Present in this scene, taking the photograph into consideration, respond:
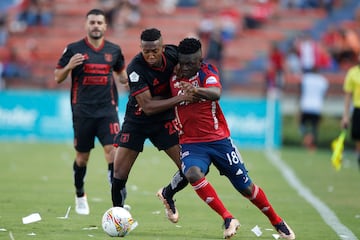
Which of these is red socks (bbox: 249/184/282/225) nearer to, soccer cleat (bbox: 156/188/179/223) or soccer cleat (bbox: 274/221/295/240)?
soccer cleat (bbox: 274/221/295/240)

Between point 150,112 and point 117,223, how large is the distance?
119 centimetres

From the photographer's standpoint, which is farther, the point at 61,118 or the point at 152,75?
the point at 61,118

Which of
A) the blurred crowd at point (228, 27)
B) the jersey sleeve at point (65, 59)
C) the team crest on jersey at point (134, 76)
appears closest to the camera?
the team crest on jersey at point (134, 76)

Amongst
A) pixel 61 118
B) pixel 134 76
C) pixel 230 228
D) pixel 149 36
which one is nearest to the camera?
pixel 230 228

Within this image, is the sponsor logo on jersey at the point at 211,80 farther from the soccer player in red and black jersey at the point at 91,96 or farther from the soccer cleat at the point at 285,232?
the soccer player in red and black jersey at the point at 91,96

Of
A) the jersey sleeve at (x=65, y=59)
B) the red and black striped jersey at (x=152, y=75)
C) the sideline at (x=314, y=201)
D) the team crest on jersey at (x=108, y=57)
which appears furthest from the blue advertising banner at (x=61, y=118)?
the red and black striped jersey at (x=152, y=75)

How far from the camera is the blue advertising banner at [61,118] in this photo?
23656 millimetres

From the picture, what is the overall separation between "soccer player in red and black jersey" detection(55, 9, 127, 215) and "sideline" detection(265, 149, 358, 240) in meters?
2.90

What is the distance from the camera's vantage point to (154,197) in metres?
13.0

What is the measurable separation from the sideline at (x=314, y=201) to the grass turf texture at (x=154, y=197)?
10 cm

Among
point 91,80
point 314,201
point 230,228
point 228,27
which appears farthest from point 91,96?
point 228,27

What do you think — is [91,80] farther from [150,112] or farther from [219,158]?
[219,158]

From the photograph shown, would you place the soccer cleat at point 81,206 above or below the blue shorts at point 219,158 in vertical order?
below

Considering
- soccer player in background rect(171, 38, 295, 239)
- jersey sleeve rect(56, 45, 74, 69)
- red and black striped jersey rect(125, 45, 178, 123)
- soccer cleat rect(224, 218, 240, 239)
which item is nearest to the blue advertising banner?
jersey sleeve rect(56, 45, 74, 69)
